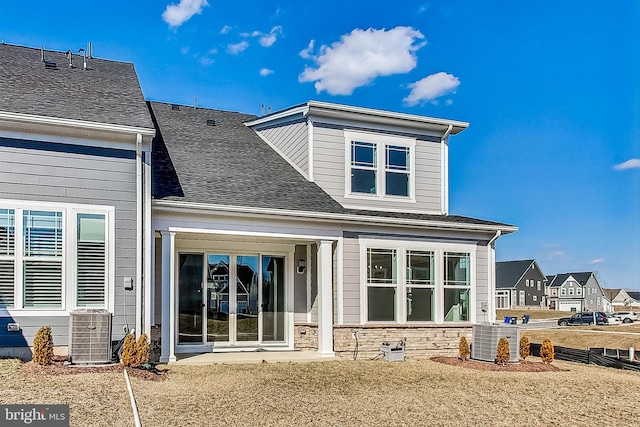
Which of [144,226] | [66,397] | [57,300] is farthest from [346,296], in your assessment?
[66,397]

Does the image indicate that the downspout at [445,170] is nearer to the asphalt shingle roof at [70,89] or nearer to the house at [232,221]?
the house at [232,221]

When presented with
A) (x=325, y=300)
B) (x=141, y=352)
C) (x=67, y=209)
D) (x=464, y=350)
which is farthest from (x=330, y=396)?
(x=67, y=209)

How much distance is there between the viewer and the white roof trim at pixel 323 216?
1041 centimetres

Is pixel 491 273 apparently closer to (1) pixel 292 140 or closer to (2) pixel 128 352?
(1) pixel 292 140

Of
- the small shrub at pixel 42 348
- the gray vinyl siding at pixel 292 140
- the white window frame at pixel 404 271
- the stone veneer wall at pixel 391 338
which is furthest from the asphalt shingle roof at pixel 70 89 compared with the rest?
the stone veneer wall at pixel 391 338

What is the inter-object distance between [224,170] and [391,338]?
16.2ft

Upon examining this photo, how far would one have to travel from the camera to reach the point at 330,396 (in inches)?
310

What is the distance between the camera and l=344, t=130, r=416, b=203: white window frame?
44.5ft

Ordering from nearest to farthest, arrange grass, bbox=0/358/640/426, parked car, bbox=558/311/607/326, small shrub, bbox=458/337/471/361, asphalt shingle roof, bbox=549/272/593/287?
grass, bbox=0/358/640/426
small shrub, bbox=458/337/471/361
parked car, bbox=558/311/607/326
asphalt shingle roof, bbox=549/272/593/287

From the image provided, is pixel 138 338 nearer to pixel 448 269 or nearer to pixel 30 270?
pixel 30 270

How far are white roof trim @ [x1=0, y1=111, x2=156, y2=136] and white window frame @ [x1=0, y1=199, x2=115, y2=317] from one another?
120 cm

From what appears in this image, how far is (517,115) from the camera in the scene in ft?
74.3


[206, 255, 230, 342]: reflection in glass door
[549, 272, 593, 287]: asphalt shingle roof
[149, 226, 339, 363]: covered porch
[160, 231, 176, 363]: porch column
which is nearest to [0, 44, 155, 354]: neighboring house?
[160, 231, 176, 363]: porch column

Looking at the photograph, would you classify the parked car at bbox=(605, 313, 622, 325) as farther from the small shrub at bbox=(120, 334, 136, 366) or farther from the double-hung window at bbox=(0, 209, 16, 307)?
the double-hung window at bbox=(0, 209, 16, 307)
